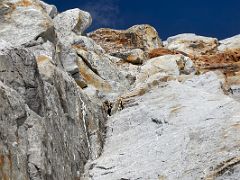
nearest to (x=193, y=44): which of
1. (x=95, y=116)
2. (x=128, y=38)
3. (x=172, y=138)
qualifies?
(x=128, y=38)

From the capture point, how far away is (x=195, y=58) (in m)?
68.0

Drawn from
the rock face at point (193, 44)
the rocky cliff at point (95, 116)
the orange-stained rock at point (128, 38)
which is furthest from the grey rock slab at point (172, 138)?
the rock face at point (193, 44)

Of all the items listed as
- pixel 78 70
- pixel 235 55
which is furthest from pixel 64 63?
pixel 235 55

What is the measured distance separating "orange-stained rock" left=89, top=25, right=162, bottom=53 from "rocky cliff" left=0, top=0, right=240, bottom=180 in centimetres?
1578

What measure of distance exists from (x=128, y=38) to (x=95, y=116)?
33837 mm

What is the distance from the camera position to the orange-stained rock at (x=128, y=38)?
210 ft

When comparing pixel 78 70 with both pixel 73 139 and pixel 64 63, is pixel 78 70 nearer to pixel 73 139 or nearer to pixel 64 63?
pixel 64 63

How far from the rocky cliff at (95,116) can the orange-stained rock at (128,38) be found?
15.8 metres

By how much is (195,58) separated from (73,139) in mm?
40718

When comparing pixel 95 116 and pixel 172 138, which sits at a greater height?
pixel 172 138

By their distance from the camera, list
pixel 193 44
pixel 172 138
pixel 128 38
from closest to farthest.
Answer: pixel 172 138 < pixel 128 38 < pixel 193 44

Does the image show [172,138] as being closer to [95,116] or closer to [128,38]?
[95,116]

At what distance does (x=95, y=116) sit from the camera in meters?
34.7

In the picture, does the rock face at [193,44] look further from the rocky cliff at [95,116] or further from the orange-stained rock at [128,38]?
the rocky cliff at [95,116]
